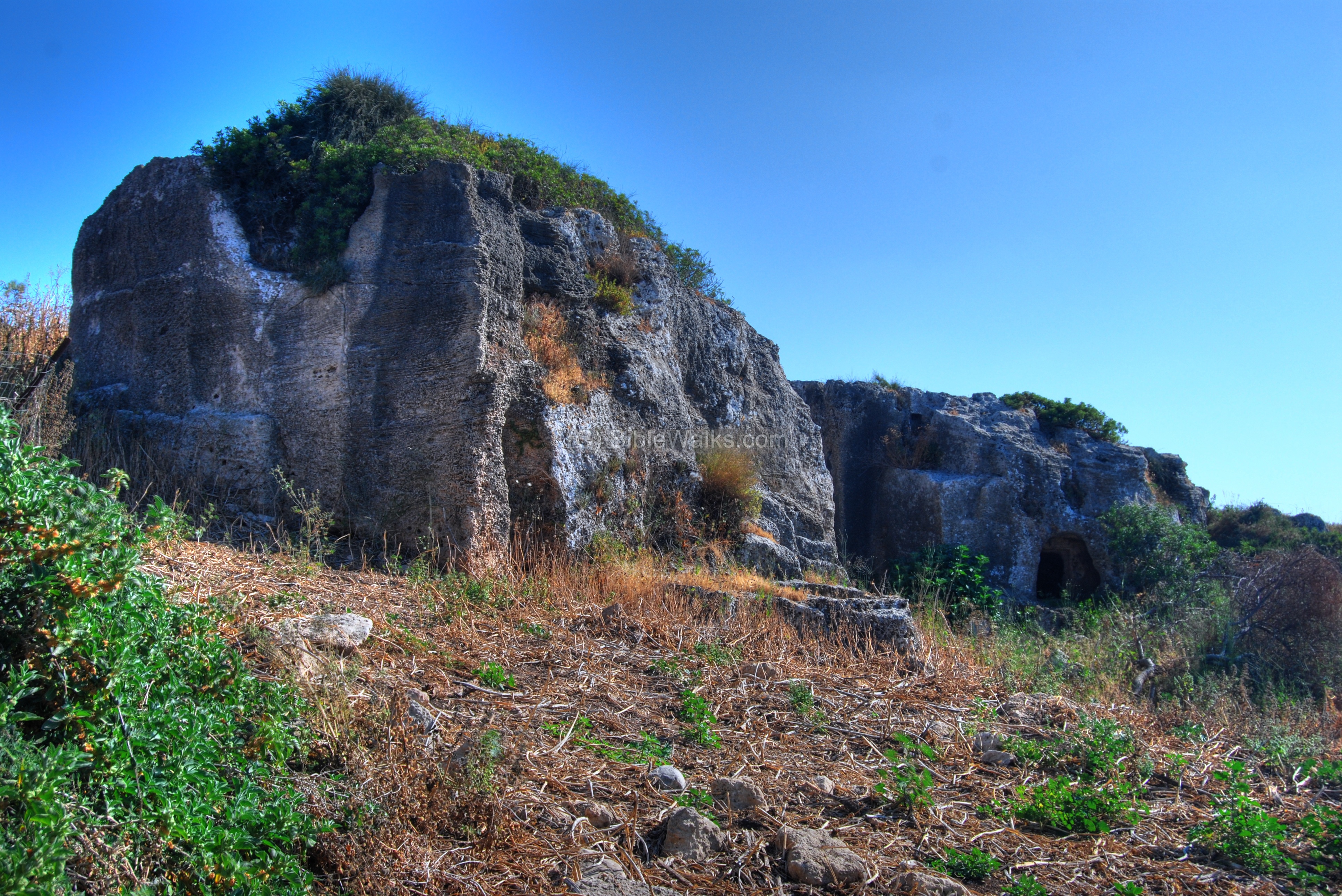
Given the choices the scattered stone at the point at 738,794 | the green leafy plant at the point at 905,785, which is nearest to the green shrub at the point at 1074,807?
the green leafy plant at the point at 905,785

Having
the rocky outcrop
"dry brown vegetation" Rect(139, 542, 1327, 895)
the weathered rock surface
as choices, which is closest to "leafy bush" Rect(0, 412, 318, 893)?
"dry brown vegetation" Rect(139, 542, 1327, 895)

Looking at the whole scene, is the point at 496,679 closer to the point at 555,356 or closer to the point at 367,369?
the point at 367,369

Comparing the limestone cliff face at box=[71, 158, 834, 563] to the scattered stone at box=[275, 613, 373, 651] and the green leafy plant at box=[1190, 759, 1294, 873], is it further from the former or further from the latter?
the green leafy plant at box=[1190, 759, 1294, 873]

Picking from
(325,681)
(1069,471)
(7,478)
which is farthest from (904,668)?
(1069,471)

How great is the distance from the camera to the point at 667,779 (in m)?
3.71

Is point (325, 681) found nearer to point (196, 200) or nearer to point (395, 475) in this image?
point (395, 475)

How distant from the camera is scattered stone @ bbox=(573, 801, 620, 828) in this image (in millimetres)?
3305

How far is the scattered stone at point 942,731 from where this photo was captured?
4707 millimetres

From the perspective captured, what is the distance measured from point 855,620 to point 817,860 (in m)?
3.63

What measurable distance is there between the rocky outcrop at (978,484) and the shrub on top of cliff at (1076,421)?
20 centimetres

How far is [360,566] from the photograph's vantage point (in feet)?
22.3

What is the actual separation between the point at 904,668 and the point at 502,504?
3645 mm

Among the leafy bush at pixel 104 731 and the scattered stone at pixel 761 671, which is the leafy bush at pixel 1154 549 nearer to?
the scattered stone at pixel 761 671

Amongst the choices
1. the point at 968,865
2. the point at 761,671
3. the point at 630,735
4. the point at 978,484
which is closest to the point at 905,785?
the point at 968,865
